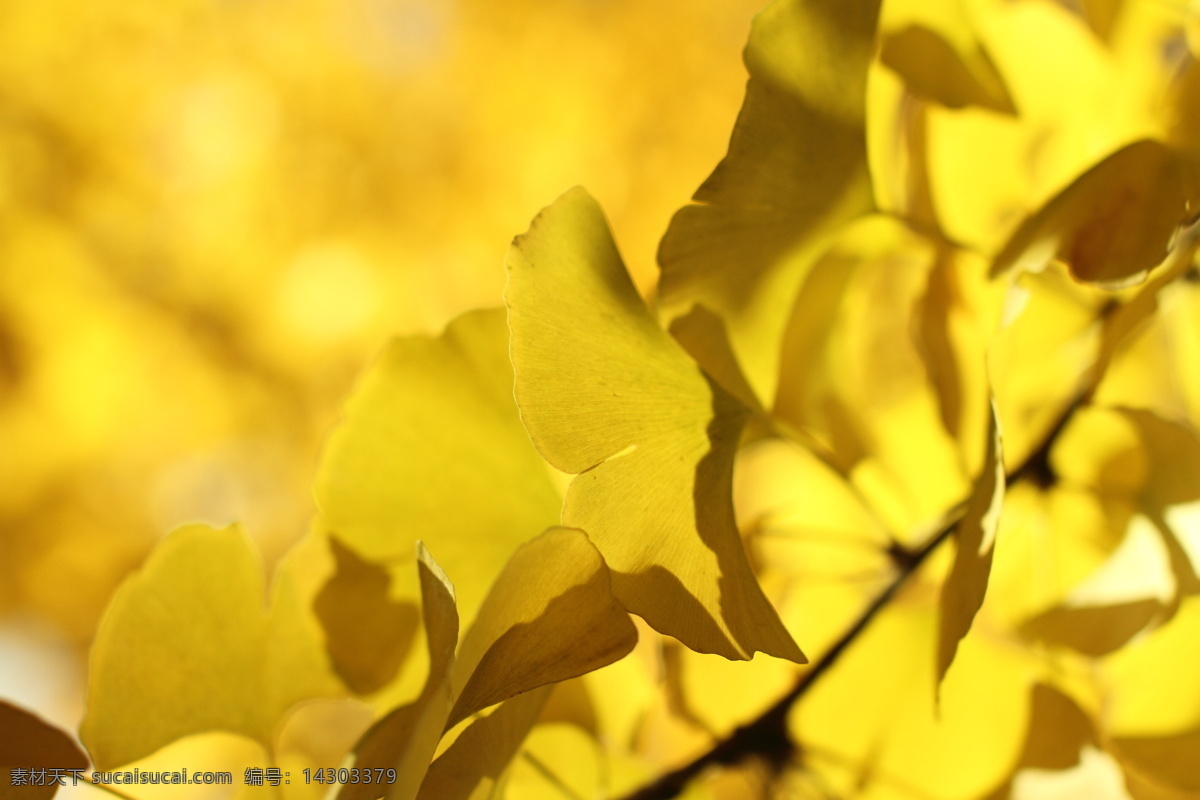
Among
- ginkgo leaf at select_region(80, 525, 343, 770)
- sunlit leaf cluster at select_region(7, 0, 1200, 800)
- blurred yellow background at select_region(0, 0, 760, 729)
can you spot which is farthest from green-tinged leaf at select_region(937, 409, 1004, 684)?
blurred yellow background at select_region(0, 0, 760, 729)

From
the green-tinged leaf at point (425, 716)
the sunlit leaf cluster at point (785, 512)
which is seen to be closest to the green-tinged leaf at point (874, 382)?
the sunlit leaf cluster at point (785, 512)

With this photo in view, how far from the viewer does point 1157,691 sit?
0.18m

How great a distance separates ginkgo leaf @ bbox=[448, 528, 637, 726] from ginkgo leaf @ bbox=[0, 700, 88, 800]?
0.25 ft

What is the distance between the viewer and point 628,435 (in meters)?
0.13

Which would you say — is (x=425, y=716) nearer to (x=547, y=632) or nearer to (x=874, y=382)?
(x=547, y=632)

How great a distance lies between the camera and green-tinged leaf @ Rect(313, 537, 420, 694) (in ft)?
0.56

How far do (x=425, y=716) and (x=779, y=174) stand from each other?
10 cm

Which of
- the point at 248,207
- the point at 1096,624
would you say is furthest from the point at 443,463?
the point at 248,207

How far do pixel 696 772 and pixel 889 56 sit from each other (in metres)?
0.15

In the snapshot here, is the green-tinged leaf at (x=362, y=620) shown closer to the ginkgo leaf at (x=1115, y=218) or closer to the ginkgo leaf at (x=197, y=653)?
the ginkgo leaf at (x=197, y=653)

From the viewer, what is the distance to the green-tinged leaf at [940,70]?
0.17m

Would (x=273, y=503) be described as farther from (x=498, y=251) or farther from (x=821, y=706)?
(x=821, y=706)

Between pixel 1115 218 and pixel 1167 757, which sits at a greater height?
pixel 1115 218

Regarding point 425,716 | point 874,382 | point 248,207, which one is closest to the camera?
point 425,716
